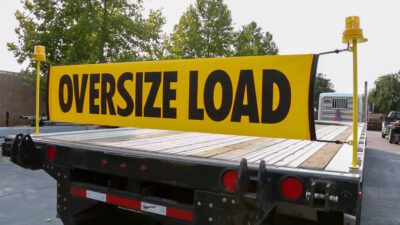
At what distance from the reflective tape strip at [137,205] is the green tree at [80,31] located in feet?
45.1

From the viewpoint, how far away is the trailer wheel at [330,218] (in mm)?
2208

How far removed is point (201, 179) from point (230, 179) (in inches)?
9.2

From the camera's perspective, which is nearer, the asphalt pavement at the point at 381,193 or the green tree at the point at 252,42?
the asphalt pavement at the point at 381,193

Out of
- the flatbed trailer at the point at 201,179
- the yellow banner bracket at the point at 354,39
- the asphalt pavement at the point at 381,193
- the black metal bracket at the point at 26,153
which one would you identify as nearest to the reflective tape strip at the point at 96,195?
the flatbed trailer at the point at 201,179

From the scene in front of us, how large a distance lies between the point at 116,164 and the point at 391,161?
10.9 m

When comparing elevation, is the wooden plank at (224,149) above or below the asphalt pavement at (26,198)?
above

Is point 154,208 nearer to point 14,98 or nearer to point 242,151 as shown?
point 242,151

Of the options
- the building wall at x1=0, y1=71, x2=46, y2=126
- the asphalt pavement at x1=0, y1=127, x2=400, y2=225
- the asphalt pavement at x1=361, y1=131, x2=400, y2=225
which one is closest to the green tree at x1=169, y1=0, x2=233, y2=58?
the building wall at x1=0, y1=71, x2=46, y2=126

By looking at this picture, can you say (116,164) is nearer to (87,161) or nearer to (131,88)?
(87,161)

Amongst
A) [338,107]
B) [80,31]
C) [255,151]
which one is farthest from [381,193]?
[80,31]

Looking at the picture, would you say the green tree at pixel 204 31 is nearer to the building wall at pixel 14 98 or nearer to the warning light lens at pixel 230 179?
the building wall at pixel 14 98

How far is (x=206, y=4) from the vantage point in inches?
836

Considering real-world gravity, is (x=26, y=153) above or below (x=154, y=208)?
above

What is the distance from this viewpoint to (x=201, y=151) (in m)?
2.88
